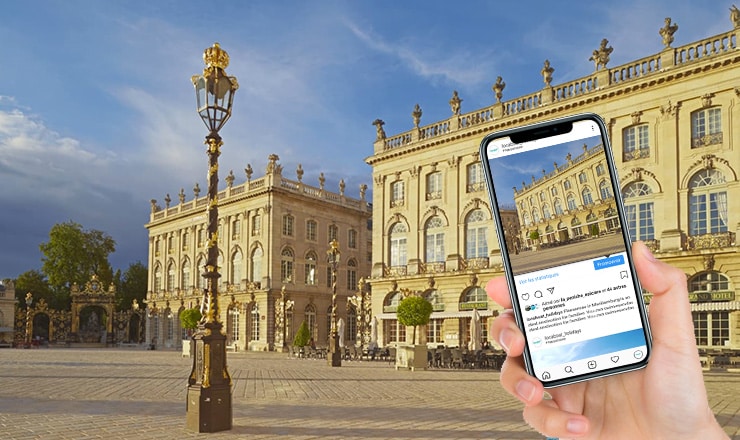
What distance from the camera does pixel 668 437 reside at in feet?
6.29

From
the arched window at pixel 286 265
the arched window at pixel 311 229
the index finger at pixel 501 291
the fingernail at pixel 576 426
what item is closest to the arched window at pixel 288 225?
the arched window at pixel 286 265

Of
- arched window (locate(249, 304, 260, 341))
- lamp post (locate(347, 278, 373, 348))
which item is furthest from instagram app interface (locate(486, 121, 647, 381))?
arched window (locate(249, 304, 260, 341))

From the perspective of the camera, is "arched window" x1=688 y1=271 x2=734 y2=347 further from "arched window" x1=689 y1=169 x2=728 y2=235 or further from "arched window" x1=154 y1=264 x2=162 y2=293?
"arched window" x1=154 y1=264 x2=162 y2=293

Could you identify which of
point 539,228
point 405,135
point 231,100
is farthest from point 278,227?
point 539,228

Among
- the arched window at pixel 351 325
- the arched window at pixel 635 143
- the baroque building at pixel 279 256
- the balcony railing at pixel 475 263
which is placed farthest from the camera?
the arched window at pixel 351 325

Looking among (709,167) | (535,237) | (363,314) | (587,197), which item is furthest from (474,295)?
(587,197)

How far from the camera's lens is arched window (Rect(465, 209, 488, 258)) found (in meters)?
36.4

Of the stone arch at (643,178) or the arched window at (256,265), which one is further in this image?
the arched window at (256,265)

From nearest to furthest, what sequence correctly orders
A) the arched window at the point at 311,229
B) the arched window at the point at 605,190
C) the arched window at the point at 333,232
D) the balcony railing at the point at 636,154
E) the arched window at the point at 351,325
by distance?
the arched window at the point at 605,190 → the balcony railing at the point at 636,154 → the arched window at the point at 311,229 → the arched window at the point at 351,325 → the arched window at the point at 333,232

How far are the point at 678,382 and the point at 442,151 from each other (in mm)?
37248

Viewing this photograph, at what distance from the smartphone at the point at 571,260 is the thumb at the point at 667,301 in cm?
8

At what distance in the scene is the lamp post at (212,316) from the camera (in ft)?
34.0

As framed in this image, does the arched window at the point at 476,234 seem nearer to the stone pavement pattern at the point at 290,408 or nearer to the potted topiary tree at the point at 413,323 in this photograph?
the potted topiary tree at the point at 413,323

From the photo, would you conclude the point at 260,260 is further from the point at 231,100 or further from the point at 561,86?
the point at 231,100
